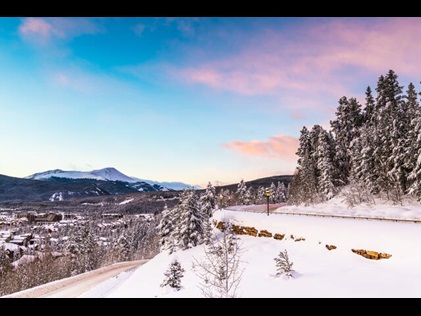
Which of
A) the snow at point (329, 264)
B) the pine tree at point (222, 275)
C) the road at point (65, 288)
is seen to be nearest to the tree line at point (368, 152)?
the snow at point (329, 264)

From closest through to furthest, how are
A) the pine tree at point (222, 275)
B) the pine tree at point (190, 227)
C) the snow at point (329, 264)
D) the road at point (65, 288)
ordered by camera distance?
1. the pine tree at point (222, 275)
2. the snow at point (329, 264)
3. the pine tree at point (190, 227)
4. the road at point (65, 288)

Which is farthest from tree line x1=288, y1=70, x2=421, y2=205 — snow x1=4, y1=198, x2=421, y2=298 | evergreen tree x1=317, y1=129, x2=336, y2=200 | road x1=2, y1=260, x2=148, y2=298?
road x1=2, y1=260, x2=148, y2=298

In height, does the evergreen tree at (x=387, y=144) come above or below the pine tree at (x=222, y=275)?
above

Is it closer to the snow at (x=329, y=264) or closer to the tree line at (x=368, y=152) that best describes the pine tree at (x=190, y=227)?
the snow at (x=329, y=264)

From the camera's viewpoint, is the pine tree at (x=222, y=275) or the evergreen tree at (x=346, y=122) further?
the evergreen tree at (x=346, y=122)

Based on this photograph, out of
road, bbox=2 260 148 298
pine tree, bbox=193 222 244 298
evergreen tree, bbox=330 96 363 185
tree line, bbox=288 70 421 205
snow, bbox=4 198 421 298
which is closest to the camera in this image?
Result: pine tree, bbox=193 222 244 298

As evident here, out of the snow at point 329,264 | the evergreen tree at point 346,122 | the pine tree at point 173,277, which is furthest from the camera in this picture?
the evergreen tree at point 346,122

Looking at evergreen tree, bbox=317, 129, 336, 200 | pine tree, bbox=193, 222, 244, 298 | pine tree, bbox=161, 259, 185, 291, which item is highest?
evergreen tree, bbox=317, 129, 336, 200

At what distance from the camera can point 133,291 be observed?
65.9 ft

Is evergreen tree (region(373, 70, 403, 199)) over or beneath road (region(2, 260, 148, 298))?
over

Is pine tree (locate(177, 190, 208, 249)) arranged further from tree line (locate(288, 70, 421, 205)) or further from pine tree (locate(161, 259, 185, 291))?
tree line (locate(288, 70, 421, 205))
